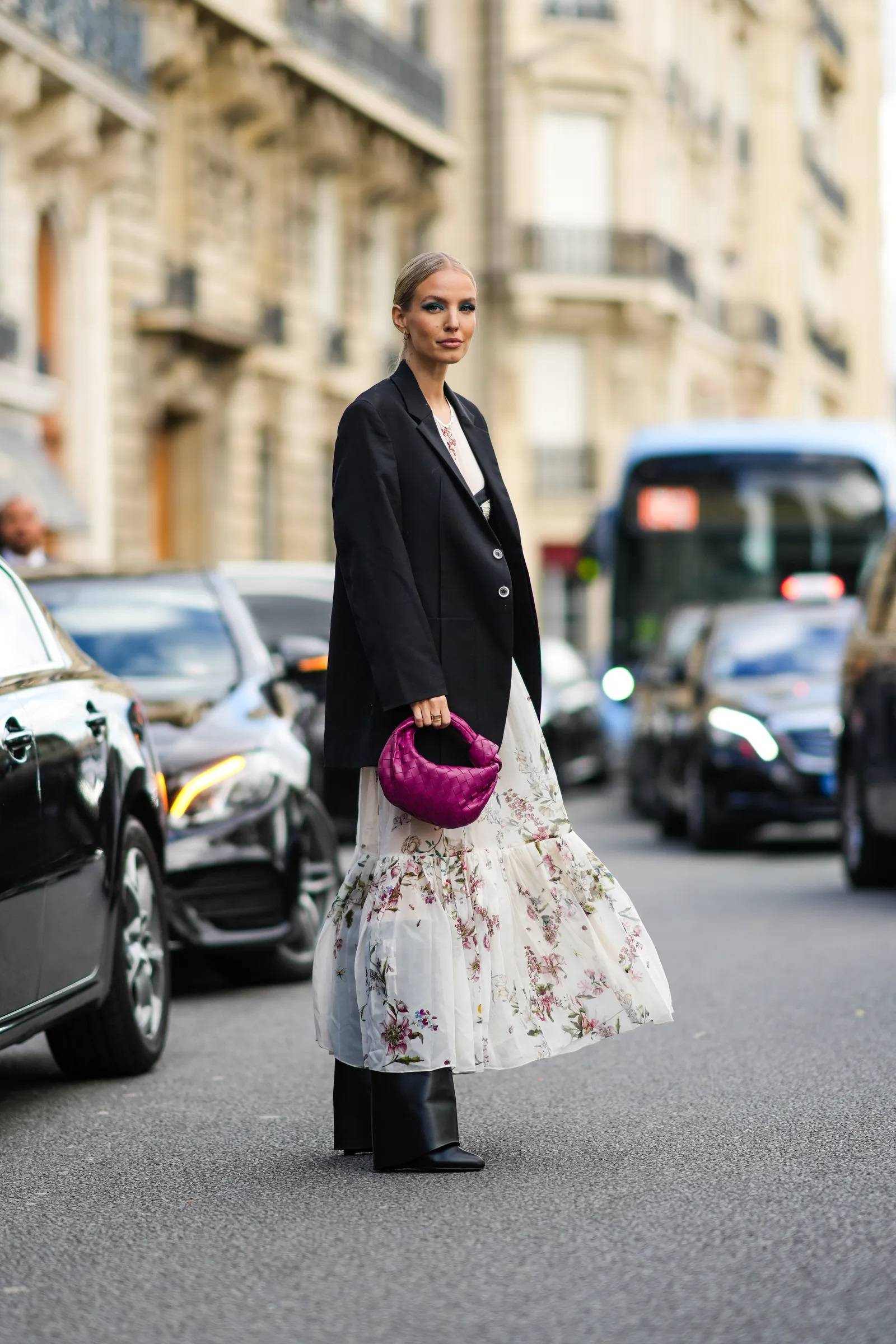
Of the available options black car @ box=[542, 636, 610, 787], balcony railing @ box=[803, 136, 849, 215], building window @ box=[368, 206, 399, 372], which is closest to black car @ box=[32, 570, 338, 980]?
black car @ box=[542, 636, 610, 787]

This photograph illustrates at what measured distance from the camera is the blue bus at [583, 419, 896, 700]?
21.3m

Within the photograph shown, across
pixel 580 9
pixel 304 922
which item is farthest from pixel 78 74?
pixel 580 9

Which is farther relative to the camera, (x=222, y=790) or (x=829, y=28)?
(x=829, y=28)

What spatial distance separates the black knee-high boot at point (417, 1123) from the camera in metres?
5.73

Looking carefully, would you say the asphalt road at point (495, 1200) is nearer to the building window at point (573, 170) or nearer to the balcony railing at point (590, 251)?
the balcony railing at point (590, 251)

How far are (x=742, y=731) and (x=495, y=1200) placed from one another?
10.8 metres

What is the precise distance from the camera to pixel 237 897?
937 centimetres

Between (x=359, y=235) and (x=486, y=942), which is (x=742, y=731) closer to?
(x=486, y=942)

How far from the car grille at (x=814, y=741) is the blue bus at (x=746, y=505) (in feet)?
17.8

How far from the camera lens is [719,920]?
11875 millimetres

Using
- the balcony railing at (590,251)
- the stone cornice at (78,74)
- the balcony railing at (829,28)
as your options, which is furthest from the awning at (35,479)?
the balcony railing at (829,28)

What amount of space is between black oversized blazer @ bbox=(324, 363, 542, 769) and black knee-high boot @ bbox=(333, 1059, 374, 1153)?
67 cm

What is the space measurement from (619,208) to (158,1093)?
40.9 m

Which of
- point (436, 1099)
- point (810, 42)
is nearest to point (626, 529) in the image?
point (436, 1099)
